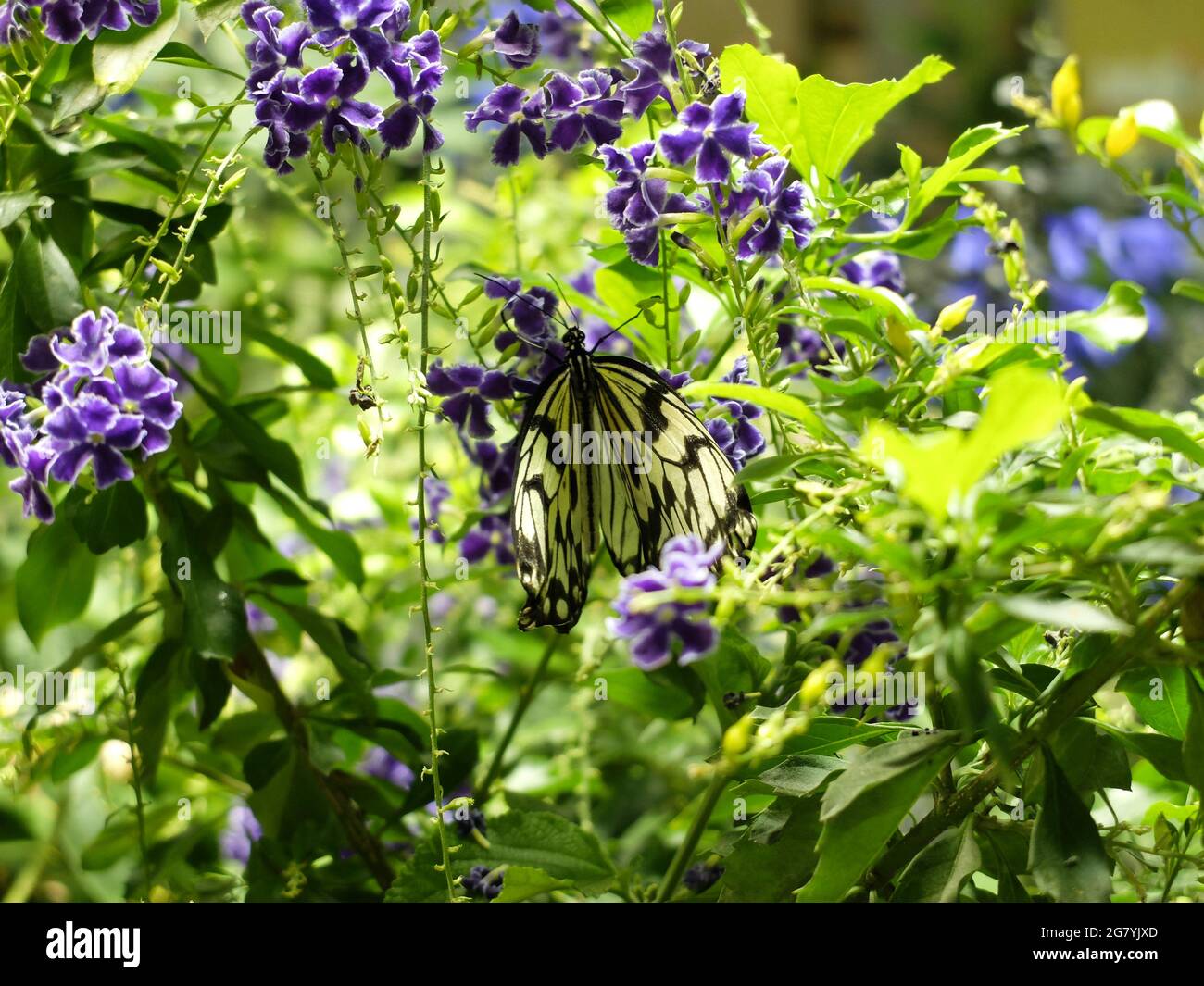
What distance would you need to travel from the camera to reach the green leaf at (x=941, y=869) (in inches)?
21.8

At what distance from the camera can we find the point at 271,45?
0.64 meters

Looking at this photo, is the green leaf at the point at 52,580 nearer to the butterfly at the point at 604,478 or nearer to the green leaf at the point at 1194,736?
the butterfly at the point at 604,478

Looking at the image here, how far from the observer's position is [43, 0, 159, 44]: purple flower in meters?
0.64

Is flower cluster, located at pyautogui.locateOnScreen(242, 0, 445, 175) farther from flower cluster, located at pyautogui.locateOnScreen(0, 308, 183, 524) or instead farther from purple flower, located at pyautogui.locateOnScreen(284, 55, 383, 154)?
flower cluster, located at pyautogui.locateOnScreen(0, 308, 183, 524)

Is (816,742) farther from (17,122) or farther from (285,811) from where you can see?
(17,122)

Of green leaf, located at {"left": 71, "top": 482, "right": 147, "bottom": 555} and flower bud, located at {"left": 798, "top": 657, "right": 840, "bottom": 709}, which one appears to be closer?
flower bud, located at {"left": 798, "top": 657, "right": 840, "bottom": 709}

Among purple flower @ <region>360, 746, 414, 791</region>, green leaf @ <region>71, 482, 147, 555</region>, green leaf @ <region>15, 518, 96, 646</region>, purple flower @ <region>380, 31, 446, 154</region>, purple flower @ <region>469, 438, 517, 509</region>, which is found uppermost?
purple flower @ <region>380, 31, 446, 154</region>

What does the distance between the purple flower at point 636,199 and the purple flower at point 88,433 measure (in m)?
0.29

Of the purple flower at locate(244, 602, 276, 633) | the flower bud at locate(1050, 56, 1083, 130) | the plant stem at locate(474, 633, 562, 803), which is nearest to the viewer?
the flower bud at locate(1050, 56, 1083, 130)

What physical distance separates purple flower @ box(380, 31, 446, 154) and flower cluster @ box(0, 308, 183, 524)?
18cm

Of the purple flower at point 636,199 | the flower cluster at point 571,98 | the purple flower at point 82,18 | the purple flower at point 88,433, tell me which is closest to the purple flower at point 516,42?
the flower cluster at point 571,98

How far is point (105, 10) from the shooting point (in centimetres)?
65

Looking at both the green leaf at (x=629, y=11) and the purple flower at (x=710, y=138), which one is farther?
the green leaf at (x=629, y=11)

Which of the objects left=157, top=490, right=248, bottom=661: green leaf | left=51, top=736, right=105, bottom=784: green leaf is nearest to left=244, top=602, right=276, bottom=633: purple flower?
left=51, top=736, right=105, bottom=784: green leaf
